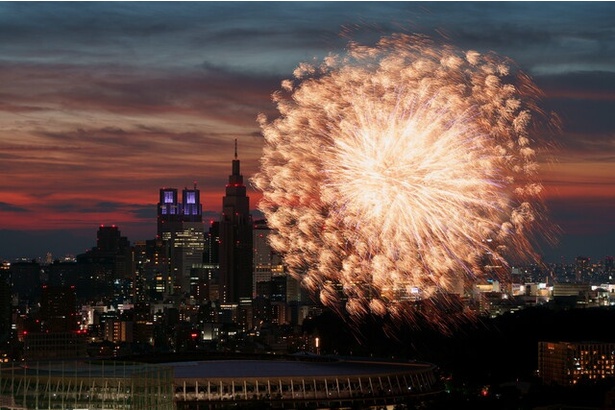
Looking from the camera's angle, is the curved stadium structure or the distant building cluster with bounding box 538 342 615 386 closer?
the curved stadium structure

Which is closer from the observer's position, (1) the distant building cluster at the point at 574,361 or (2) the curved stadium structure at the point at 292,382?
(2) the curved stadium structure at the point at 292,382

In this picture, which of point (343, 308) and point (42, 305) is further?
point (42, 305)

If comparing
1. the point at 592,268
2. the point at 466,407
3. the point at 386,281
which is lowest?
the point at 466,407

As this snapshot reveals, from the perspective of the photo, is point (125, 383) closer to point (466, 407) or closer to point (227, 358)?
point (466, 407)

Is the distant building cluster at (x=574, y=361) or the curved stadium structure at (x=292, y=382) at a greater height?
the distant building cluster at (x=574, y=361)

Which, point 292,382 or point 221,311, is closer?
point 292,382

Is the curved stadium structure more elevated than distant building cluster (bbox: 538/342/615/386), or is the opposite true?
distant building cluster (bbox: 538/342/615/386)

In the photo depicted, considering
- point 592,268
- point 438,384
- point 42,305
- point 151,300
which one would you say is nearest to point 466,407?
point 438,384

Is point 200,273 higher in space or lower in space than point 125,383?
higher

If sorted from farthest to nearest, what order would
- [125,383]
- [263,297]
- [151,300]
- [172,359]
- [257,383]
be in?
[151,300], [263,297], [172,359], [257,383], [125,383]

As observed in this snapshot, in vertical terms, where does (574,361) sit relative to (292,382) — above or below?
above

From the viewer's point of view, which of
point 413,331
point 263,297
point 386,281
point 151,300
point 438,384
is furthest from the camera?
point 151,300
